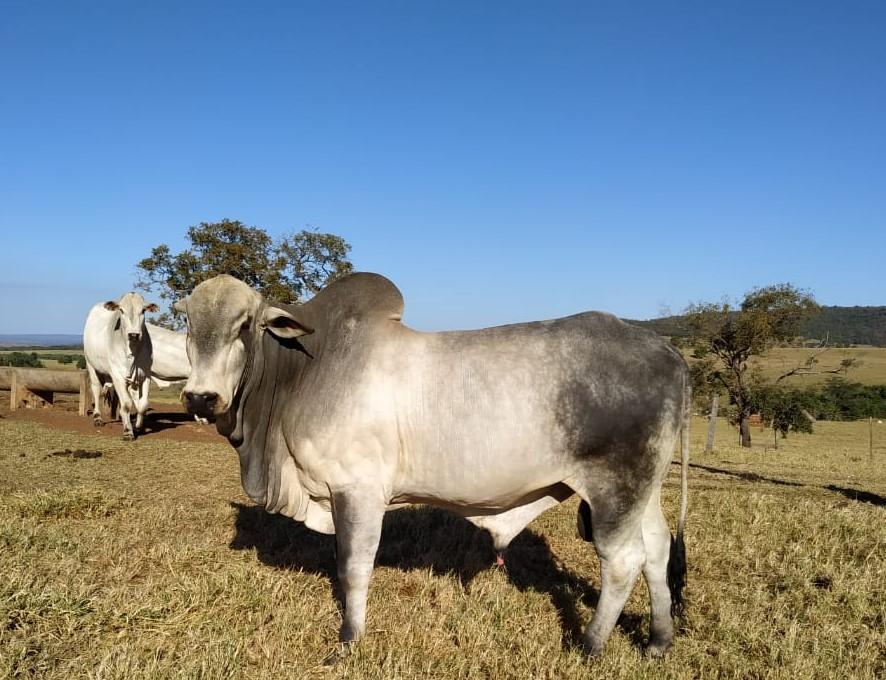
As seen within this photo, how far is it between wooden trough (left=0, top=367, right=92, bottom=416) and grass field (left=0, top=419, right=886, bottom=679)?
8.99 meters

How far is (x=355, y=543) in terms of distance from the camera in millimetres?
3986

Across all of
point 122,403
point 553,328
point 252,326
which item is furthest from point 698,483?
point 122,403

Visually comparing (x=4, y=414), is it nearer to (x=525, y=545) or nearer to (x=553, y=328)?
(x=525, y=545)

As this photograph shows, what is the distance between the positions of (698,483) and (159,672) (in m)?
10.0

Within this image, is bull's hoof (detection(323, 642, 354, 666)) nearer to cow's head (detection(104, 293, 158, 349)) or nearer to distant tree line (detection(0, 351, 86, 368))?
cow's head (detection(104, 293, 158, 349))

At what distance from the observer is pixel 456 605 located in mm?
4801

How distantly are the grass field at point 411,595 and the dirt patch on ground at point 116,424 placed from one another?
18.7 ft

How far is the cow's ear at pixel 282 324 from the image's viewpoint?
410 centimetres

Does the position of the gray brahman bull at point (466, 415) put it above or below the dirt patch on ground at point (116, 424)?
above

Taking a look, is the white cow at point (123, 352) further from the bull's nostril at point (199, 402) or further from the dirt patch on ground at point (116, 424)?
the bull's nostril at point (199, 402)

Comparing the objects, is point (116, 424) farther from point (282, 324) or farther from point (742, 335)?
point (742, 335)

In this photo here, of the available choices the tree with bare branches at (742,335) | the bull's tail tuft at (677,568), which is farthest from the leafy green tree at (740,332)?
the bull's tail tuft at (677,568)

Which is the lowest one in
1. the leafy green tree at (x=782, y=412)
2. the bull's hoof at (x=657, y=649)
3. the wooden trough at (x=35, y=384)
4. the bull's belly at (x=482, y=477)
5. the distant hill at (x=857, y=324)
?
the leafy green tree at (x=782, y=412)

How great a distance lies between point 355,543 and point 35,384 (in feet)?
51.5
